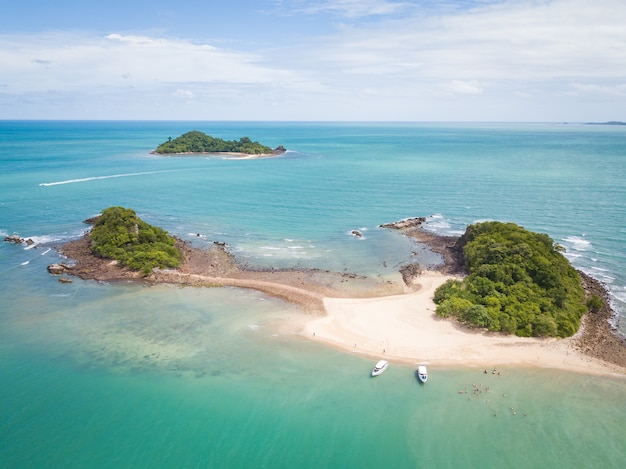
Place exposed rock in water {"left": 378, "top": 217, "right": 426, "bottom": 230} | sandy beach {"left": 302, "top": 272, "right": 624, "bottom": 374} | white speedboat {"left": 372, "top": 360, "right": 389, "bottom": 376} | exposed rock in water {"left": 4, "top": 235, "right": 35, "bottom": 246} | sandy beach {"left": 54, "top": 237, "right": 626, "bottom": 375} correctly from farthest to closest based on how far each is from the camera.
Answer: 1. exposed rock in water {"left": 378, "top": 217, "right": 426, "bottom": 230}
2. exposed rock in water {"left": 4, "top": 235, "right": 35, "bottom": 246}
3. sandy beach {"left": 54, "top": 237, "right": 626, "bottom": 375}
4. sandy beach {"left": 302, "top": 272, "right": 624, "bottom": 374}
5. white speedboat {"left": 372, "top": 360, "right": 389, "bottom": 376}

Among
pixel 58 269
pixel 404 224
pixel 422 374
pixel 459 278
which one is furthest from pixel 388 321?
pixel 58 269

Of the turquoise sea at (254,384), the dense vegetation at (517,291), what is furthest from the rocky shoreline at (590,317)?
the turquoise sea at (254,384)

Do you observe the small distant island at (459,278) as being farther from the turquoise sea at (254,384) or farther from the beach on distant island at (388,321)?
the turquoise sea at (254,384)

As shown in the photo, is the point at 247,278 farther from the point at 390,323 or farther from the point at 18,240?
the point at 18,240

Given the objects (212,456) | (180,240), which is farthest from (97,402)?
(180,240)

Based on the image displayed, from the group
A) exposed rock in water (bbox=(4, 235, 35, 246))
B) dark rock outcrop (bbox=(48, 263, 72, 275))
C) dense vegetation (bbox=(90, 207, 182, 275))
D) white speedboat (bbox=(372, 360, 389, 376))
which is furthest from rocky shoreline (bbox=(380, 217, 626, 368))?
exposed rock in water (bbox=(4, 235, 35, 246))

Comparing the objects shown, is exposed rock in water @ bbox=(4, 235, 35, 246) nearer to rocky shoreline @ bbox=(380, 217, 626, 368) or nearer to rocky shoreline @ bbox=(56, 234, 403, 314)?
rocky shoreline @ bbox=(56, 234, 403, 314)
